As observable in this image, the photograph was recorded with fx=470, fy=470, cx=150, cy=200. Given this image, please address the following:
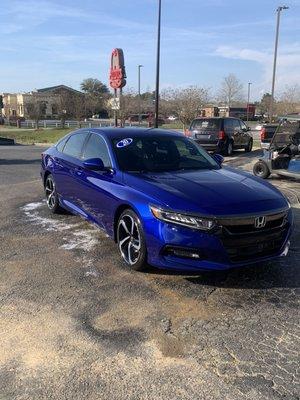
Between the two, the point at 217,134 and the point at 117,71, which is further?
the point at 117,71

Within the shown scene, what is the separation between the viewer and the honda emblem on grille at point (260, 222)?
447 centimetres

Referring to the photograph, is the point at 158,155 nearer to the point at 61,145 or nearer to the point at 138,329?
the point at 61,145

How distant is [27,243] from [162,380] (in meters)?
3.44

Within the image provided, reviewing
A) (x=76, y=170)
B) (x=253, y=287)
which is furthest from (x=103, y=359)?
(x=76, y=170)

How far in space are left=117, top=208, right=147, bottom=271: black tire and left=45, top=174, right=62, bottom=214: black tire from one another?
2509 millimetres

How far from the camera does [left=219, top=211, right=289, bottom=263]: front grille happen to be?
4.32m

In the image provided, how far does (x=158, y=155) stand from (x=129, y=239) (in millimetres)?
1315

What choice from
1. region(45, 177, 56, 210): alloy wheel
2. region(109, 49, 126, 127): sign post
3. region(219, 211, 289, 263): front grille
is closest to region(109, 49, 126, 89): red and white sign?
region(109, 49, 126, 127): sign post

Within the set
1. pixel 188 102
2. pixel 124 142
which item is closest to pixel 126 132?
pixel 124 142

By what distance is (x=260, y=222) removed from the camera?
14.8 ft

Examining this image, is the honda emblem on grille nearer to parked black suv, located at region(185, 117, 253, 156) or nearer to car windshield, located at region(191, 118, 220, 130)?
parked black suv, located at region(185, 117, 253, 156)

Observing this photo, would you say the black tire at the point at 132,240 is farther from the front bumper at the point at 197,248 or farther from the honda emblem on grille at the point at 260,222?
the honda emblem on grille at the point at 260,222

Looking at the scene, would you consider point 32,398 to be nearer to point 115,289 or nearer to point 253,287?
point 115,289

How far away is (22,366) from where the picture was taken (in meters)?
3.21
